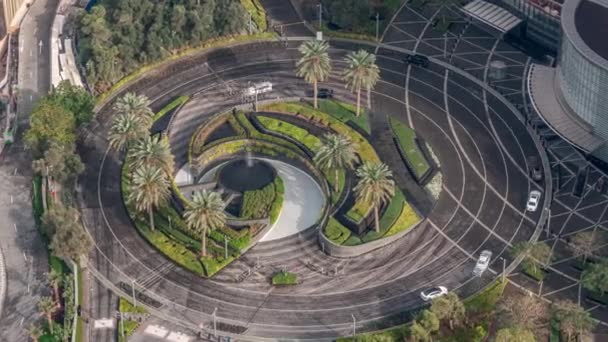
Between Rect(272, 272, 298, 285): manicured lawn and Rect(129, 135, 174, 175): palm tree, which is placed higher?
Rect(129, 135, 174, 175): palm tree

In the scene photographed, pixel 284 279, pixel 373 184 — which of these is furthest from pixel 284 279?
pixel 373 184

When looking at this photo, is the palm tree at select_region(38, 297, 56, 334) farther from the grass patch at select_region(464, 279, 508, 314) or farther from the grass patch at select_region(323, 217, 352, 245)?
the grass patch at select_region(464, 279, 508, 314)

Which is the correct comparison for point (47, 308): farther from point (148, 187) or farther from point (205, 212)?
point (205, 212)

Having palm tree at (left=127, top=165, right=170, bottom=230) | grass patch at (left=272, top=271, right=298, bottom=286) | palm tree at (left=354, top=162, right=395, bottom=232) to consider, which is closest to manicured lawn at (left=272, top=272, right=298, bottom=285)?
grass patch at (left=272, top=271, right=298, bottom=286)

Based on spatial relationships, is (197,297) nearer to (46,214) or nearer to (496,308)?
(46,214)

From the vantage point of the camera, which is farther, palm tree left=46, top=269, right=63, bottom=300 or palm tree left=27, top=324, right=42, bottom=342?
palm tree left=46, top=269, right=63, bottom=300

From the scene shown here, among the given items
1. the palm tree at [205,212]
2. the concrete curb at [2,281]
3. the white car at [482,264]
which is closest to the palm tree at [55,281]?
the concrete curb at [2,281]

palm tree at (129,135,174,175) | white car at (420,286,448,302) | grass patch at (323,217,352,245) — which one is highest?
palm tree at (129,135,174,175)
